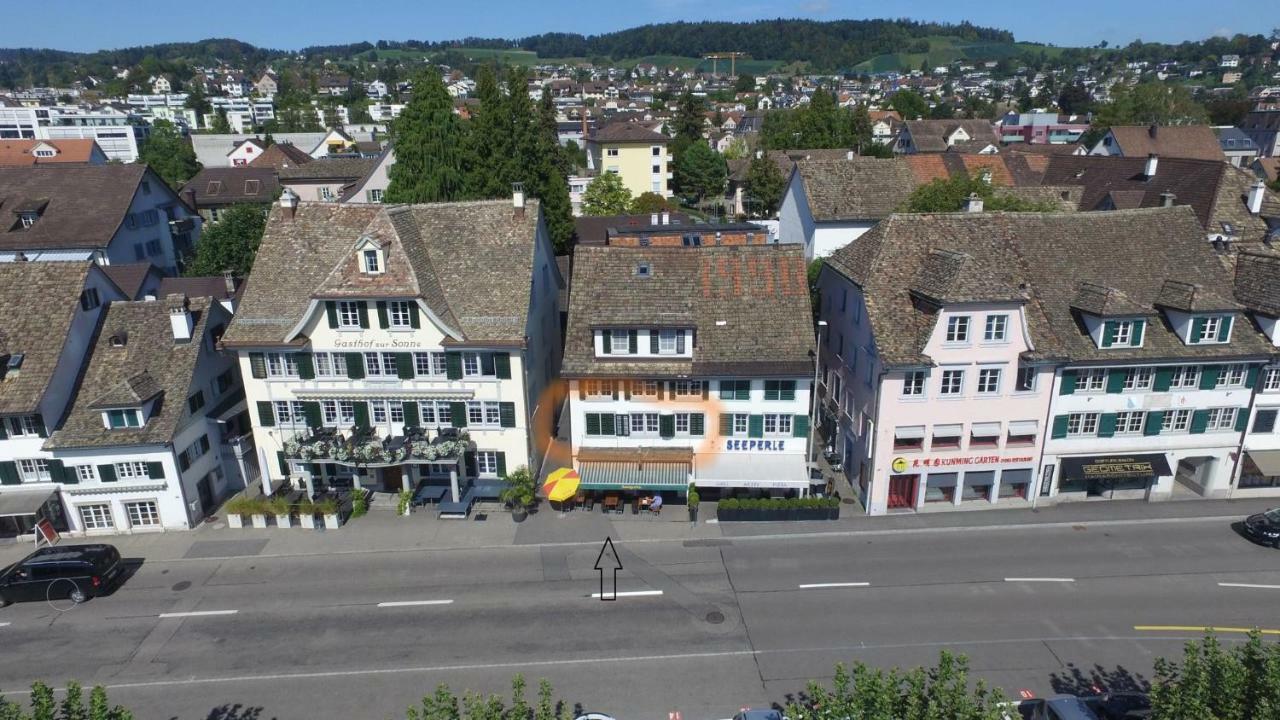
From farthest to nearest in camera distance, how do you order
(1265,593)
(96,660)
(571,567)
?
(571,567) → (1265,593) → (96,660)

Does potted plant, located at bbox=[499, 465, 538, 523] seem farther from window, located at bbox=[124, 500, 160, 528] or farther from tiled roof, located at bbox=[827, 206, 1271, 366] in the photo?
tiled roof, located at bbox=[827, 206, 1271, 366]

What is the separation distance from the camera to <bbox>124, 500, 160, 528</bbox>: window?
135ft

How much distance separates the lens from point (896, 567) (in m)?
36.9

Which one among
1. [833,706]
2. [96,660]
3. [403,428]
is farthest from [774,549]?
[96,660]

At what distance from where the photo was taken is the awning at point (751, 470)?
1594 inches

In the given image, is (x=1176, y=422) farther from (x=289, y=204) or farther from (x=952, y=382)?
(x=289, y=204)

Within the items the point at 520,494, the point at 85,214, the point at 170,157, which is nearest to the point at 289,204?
the point at 520,494

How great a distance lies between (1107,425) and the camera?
41500mm

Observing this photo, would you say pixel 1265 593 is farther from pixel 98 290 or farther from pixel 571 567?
pixel 98 290

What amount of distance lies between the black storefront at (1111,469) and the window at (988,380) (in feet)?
20.7

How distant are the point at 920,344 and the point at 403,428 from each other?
28394 millimetres

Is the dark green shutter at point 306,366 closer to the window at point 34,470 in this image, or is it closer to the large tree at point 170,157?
the window at point 34,470

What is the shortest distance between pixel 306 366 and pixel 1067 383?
4112 cm

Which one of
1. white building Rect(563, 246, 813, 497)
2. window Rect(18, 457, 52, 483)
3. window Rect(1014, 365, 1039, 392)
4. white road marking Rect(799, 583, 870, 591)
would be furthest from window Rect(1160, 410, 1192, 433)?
window Rect(18, 457, 52, 483)
